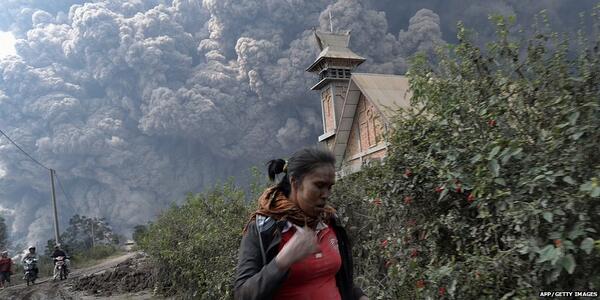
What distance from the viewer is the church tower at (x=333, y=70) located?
30.1m

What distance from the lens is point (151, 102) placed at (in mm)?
86625

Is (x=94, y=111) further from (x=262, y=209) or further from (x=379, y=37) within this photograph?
(x=262, y=209)

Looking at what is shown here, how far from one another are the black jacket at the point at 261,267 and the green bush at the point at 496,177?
4.23 feet

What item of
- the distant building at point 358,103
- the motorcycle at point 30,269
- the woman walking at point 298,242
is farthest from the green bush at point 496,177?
the motorcycle at point 30,269

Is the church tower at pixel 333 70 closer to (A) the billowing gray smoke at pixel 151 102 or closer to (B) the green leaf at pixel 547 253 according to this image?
(B) the green leaf at pixel 547 253

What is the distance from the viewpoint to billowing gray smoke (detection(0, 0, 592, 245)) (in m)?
82.9

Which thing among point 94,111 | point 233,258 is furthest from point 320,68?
point 94,111

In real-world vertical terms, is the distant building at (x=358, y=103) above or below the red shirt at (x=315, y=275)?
above

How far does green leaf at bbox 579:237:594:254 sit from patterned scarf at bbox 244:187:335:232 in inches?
56.1

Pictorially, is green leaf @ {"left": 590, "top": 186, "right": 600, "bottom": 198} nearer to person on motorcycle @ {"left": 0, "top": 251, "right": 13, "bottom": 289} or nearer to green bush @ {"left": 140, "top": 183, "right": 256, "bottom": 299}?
green bush @ {"left": 140, "top": 183, "right": 256, "bottom": 299}

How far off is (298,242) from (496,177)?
1.77 m

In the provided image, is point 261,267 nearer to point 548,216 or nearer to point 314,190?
point 314,190

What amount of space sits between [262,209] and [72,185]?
4261 inches

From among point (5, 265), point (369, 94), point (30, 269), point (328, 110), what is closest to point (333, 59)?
point (328, 110)
